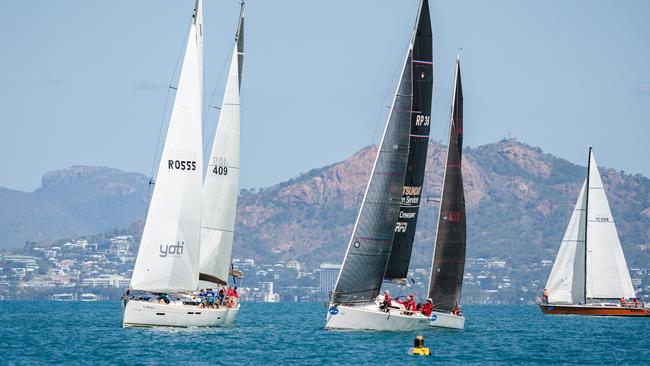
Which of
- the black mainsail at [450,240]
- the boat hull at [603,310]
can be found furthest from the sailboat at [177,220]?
the boat hull at [603,310]

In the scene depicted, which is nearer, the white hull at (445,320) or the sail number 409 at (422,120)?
the sail number 409 at (422,120)

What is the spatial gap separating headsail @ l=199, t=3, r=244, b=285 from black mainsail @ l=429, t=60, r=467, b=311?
10546 mm

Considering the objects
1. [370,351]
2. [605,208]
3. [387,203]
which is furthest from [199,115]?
[605,208]

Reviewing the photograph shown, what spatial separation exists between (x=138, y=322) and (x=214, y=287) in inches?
292

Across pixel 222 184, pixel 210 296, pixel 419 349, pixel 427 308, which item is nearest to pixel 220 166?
pixel 222 184

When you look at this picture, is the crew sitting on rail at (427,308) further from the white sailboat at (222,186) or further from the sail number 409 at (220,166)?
the sail number 409 at (220,166)

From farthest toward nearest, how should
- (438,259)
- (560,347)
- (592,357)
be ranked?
(438,259) < (560,347) < (592,357)

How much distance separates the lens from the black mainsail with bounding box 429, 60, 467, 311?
6550cm

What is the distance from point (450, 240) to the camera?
65.8 meters

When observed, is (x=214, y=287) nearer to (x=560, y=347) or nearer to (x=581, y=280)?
(x=560, y=347)

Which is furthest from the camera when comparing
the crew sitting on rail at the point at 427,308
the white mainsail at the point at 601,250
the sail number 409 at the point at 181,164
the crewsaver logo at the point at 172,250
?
the white mainsail at the point at 601,250

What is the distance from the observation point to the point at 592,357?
55656mm

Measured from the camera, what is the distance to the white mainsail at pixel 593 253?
94.9m

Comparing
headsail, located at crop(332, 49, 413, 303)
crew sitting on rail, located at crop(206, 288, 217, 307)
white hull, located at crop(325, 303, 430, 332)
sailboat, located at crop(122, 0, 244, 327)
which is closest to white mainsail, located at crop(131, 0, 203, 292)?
sailboat, located at crop(122, 0, 244, 327)
